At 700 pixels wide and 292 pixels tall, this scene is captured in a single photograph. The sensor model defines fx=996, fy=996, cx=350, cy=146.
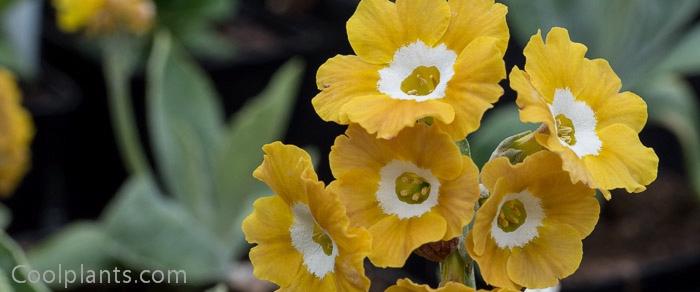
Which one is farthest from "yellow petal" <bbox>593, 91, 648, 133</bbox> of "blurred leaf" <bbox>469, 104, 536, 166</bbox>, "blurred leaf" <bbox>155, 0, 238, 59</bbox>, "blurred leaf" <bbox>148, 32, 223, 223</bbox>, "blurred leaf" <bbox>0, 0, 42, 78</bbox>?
"blurred leaf" <bbox>155, 0, 238, 59</bbox>

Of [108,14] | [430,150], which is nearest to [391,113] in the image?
[430,150]

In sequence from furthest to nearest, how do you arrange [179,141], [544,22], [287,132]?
1. [287,132]
2. [544,22]
3. [179,141]

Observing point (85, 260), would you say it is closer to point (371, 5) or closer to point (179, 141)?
point (179, 141)

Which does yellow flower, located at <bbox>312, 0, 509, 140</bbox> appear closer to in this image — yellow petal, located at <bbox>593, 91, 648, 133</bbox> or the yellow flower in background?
yellow petal, located at <bbox>593, 91, 648, 133</bbox>

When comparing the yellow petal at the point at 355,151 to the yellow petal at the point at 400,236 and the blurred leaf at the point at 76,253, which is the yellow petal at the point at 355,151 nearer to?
the yellow petal at the point at 400,236

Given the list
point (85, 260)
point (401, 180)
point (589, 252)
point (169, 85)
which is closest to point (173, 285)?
point (85, 260)
